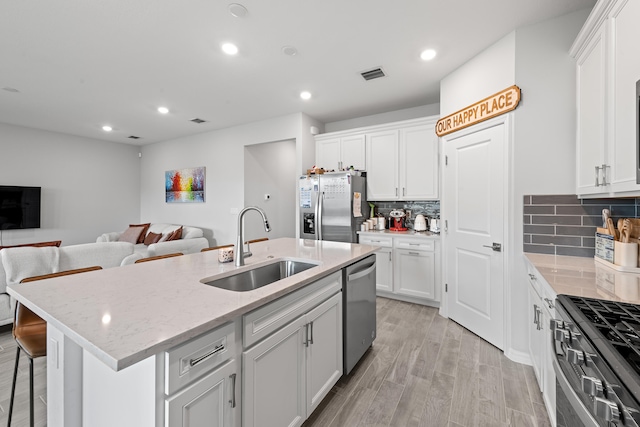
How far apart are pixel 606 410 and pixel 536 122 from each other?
2.13 metres

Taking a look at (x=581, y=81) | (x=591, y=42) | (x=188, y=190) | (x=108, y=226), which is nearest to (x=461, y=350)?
(x=581, y=81)

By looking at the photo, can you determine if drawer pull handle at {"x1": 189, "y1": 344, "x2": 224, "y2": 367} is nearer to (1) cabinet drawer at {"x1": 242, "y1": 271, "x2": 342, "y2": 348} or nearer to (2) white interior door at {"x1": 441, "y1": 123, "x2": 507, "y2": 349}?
(1) cabinet drawer at {"x1": 242, "y1": 271, "x2": 342, "y2": 348}

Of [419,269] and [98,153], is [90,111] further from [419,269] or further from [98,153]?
[419,269]

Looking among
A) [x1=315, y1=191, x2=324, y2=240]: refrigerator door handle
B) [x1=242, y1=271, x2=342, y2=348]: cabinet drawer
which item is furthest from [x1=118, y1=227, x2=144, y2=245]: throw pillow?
[x1=242, y1=271, x2=342, y2=348]: cabinet drawer

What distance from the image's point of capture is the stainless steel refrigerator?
147 inches

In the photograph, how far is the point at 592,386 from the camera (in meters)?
0.75

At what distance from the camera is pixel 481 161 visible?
2525 millimetres

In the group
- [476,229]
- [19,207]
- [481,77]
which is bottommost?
[476,229]

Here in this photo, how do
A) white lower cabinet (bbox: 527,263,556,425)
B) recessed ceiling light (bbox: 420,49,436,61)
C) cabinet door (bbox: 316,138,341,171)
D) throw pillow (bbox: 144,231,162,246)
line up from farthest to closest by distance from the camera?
throw pillow (bbox: 144,231,162,246) → cabinet door (bbox: 316,138,341,171) → recessed ceiling light (bbox: 420,49,436,61) → white lower cabinet (bbox: 527,263,556,425)

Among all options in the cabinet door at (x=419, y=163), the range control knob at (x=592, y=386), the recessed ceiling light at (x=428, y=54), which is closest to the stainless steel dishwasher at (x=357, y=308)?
the range control knob at (x=592, y=386)

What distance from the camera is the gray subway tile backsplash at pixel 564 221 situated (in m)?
1.94

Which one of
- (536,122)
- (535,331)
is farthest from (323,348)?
(536,122)

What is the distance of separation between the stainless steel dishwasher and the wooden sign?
1.63m

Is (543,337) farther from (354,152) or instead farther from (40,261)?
(40,261)
